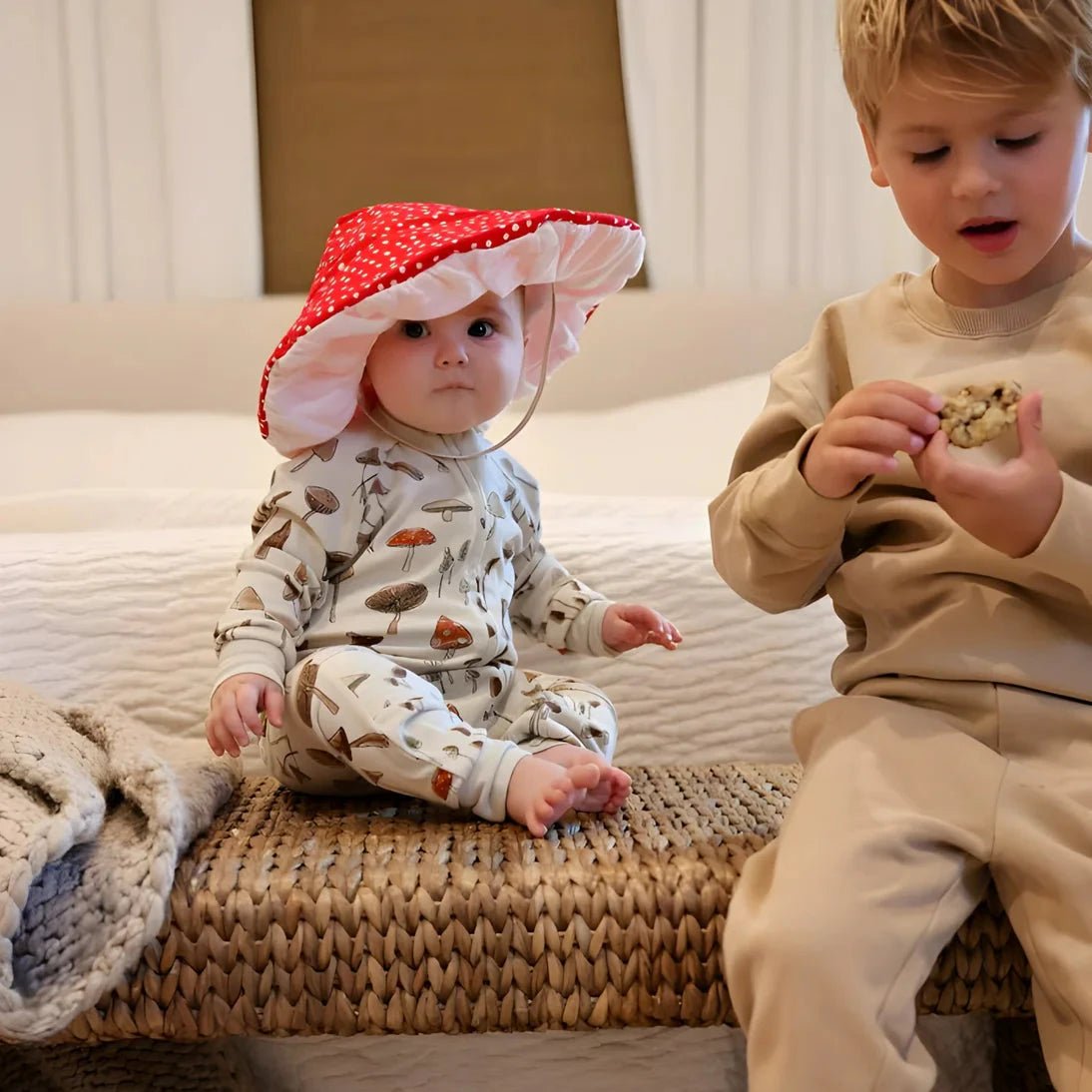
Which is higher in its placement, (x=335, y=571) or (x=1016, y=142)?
(x=1016, y=142)

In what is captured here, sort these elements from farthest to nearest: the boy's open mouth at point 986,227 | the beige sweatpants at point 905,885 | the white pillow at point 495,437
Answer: the white pillow at point 495,437, the boy's open mouth at point 986,227, the beige sweatpants at point 905,885

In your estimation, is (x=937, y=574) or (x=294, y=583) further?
(x=294, y=583)

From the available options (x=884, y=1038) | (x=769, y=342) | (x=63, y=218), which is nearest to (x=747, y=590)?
(x=884, y=1038)

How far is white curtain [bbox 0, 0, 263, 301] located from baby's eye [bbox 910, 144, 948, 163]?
1441mm

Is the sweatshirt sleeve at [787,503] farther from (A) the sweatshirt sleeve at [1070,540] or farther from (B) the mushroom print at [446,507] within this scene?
(B) the mushroom print at [446,507]

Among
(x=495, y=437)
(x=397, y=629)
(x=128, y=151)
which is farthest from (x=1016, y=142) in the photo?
(x=128, y=151)

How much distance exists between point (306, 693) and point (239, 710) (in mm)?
53

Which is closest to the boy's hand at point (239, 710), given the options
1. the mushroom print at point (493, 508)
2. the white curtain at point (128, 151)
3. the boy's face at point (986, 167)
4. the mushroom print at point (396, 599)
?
the mushroom print at point (396, 599)

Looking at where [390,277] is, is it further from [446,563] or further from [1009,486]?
[1009,486]

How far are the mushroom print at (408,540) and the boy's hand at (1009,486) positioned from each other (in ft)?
1.19

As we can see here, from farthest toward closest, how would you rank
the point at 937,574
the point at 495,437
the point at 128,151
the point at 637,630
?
the point at 128,151
the point at 495,437
the point at 637,630
the point at 937,574

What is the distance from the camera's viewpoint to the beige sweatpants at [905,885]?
0.53 m

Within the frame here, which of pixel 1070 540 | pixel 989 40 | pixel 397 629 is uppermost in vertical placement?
pixel 989 40

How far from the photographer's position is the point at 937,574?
26.3 inches
